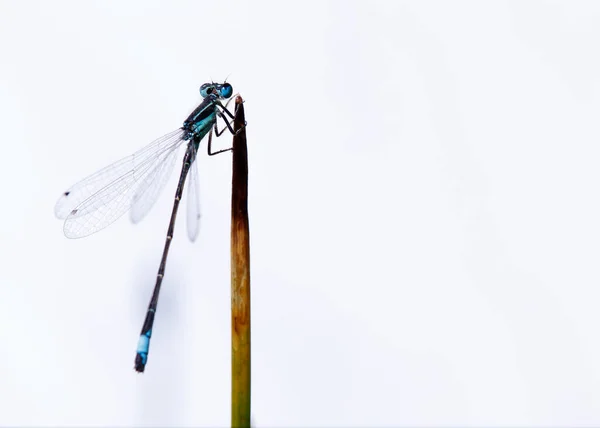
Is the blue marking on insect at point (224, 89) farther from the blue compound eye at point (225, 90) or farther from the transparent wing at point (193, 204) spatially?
the transparent wing at point (193, 204)

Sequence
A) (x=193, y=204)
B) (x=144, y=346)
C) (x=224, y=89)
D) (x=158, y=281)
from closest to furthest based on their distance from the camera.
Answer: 1. (x=144, y=346)
2. (x=158, y=281)
3. (x=224, y=89)
4. (x=193, y=204)

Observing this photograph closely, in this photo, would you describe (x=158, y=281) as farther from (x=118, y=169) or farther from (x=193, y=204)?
(x=118, y=169)

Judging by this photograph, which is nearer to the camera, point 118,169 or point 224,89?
point 224,89

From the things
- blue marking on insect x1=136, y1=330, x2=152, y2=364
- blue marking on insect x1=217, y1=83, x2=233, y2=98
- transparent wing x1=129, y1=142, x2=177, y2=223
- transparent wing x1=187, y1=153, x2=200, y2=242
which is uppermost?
blue marking on insect x1=217, y1=83, x2=233, y2=98

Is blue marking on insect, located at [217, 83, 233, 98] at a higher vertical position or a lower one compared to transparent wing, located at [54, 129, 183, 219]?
higher

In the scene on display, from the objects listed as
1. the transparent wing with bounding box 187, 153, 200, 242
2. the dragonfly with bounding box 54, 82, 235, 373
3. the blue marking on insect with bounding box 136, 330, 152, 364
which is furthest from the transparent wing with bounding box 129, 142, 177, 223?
the blue marking on insect with bounding box 136, 330, 152, 364

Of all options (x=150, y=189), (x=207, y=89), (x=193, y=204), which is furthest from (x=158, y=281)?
(x=207, y=89)

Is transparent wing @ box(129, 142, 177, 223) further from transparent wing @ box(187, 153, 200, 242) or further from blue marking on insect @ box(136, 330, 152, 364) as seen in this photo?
blue marking on insect @ box(136, 330, 152, 364)
